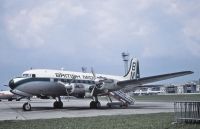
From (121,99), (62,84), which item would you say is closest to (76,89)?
(62,84)

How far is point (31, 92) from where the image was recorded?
3102cm

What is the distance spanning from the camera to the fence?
15.1 metres

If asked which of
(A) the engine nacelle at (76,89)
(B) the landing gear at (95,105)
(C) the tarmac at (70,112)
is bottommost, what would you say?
(C) the tarmac at (70,112)

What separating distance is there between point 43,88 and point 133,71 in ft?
50.2

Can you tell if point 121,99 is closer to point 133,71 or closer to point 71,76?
point 71,76

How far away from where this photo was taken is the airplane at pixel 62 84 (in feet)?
101

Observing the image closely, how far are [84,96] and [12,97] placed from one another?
143 ft

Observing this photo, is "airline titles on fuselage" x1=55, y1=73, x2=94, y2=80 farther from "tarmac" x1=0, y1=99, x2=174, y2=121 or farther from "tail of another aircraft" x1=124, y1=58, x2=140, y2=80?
"tail of another aircraft" x1=124, y1=58, x2=140, y2=80

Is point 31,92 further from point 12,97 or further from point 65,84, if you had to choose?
point 12,97

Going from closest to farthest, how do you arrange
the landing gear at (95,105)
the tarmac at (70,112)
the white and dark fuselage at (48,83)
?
the tarmac at (70,112) → the white and dark fuselage at (48,83) → the landing gear at (95,105)

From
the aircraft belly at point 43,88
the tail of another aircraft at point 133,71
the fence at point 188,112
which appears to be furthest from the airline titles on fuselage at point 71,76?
the fence at point 188,112

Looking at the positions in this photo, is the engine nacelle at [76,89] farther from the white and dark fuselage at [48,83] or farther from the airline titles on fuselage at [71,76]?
the airline titles on fuselage at [71,76]

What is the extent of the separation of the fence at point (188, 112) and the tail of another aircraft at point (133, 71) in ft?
89.1

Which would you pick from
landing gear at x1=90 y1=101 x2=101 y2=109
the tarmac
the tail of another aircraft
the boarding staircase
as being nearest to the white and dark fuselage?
landing gear at x1=90 y1=101 x2=101 y2=109
